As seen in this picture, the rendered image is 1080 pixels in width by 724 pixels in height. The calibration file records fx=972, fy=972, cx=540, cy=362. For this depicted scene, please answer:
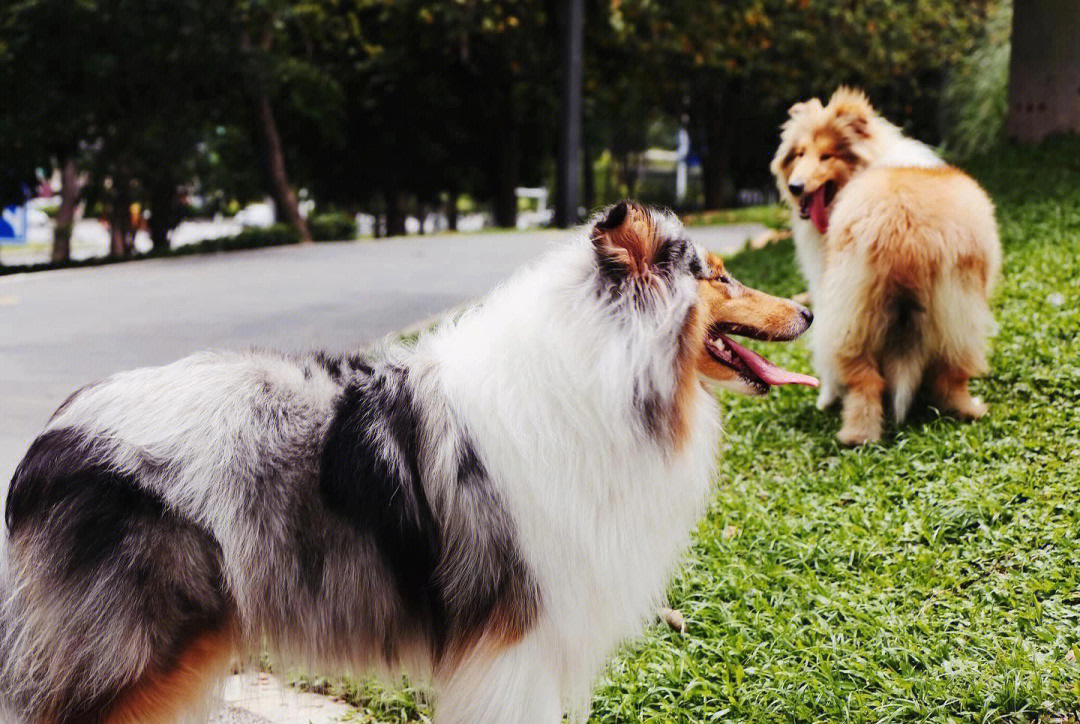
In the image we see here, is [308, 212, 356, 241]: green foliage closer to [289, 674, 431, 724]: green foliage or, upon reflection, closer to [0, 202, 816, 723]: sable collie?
[289, 674, 431, 724]: green foliage

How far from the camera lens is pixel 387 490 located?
2449 millimetres

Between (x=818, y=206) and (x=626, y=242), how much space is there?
3606mm

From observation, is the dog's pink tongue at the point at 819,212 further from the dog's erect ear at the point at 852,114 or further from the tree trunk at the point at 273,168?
the tree trunk at the point at 273,168

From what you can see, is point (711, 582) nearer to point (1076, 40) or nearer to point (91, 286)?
point (91, 286)

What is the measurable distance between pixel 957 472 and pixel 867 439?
1.81 feet

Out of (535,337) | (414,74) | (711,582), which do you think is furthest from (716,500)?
(414,74)

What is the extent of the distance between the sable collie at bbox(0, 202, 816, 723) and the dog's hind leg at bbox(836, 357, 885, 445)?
275cm

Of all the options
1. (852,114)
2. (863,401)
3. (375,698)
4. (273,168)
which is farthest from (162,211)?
(375,698)

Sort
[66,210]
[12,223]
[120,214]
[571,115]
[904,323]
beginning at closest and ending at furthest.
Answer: [904,323] < [571,115] < [12,223] < [120,214] < [66,210]

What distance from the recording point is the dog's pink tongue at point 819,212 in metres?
5.74

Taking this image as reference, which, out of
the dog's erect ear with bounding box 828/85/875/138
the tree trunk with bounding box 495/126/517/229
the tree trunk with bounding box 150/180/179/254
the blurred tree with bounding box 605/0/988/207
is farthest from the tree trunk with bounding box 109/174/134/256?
the dog's erect ear with bounding box 828/85/875/138

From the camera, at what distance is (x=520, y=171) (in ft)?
99.5

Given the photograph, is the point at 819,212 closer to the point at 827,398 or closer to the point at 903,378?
the point at 827,398

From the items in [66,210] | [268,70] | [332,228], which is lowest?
[332,228]
